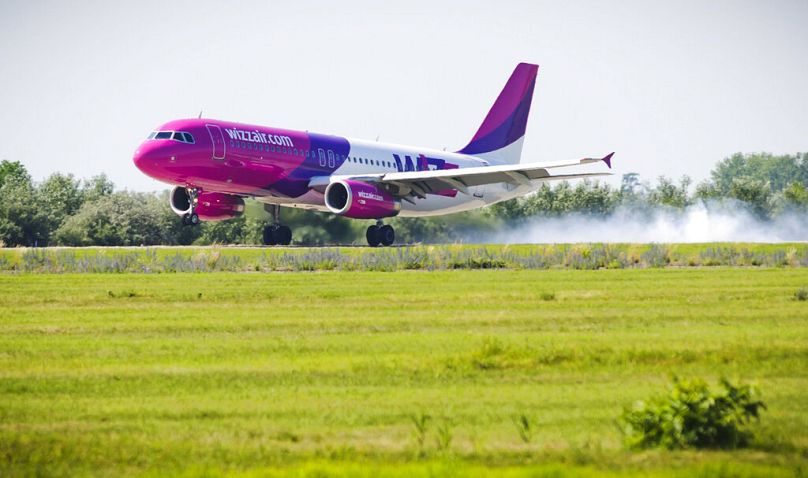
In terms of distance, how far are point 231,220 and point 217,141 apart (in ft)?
55.9

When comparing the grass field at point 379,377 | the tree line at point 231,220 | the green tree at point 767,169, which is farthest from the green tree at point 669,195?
the green tree at point 767,169

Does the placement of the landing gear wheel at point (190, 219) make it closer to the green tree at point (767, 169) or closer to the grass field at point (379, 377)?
the grass field at point (379, 377)

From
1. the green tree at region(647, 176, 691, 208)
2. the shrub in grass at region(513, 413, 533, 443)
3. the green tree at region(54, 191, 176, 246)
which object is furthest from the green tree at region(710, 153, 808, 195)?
the shrub in grass at region(513, 413, 533, 443)

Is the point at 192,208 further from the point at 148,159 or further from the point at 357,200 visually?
the point at 357,200

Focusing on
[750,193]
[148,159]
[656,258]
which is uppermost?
[148,159]

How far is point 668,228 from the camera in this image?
5866 centimetres

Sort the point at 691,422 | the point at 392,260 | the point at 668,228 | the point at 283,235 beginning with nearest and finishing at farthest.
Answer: the point at 691,422
the point at 392,260
the point at 283,235
the point at 668,228

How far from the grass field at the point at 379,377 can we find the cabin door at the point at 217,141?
1865 centimetres

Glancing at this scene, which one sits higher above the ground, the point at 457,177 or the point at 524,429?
the point at 457,177

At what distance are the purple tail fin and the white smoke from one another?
12.3 ft

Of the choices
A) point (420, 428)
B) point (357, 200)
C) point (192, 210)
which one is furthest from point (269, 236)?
point (420, 428)

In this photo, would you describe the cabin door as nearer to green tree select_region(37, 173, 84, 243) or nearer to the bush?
green tree select_region(37, 173, 84, 243)

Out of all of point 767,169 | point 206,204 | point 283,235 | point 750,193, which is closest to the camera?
point 206,204

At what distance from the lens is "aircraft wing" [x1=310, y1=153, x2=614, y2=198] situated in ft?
148
